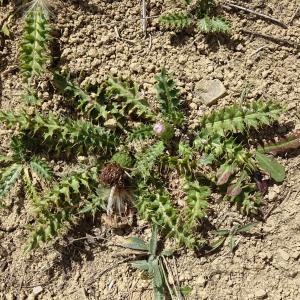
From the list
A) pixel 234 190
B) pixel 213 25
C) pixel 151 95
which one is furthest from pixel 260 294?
pixel 213 25

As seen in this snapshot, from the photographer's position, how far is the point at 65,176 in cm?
401

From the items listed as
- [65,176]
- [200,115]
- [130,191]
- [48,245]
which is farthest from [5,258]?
[200,115]

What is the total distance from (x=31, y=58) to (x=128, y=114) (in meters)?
0.80

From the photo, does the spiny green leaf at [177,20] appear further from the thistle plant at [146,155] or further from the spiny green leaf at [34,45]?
the spiny green leaf at [34,45]

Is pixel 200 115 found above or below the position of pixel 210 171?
above

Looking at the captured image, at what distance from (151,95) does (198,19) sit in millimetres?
648

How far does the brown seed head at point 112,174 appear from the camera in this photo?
12.5ft

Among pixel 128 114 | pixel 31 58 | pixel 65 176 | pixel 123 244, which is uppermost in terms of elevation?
pixel 31 58

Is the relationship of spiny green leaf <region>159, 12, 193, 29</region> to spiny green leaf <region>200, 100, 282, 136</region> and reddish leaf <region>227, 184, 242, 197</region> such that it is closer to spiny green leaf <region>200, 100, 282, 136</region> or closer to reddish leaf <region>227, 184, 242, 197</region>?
spiny green leaf <region>200, 100, 282, 136</region>

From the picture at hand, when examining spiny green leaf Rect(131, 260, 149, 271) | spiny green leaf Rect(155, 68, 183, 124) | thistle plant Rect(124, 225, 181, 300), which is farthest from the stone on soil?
spiny green leaf Rect(131, 260, 149, 271)

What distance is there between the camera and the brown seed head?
380cm

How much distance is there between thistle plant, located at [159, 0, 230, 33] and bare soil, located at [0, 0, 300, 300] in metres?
0.10

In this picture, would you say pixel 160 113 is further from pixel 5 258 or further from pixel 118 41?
pixel 5 258

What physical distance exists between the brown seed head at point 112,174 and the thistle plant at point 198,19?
1098mm
